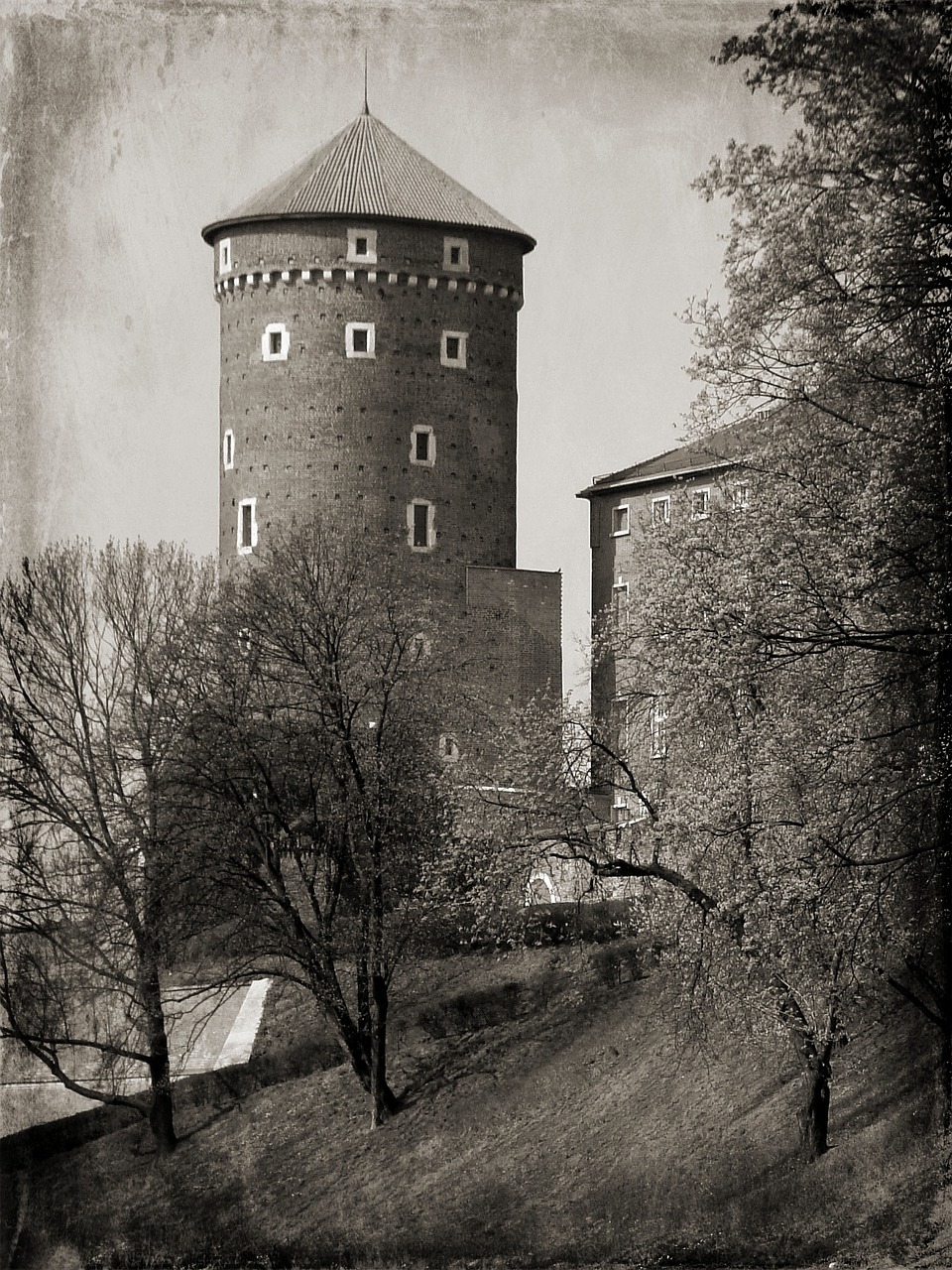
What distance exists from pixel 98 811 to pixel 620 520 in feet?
78.5

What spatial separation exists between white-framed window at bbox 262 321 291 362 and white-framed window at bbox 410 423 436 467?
10.5 feet

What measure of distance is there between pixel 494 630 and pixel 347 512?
4079 millimetres

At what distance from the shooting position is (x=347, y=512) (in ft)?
139

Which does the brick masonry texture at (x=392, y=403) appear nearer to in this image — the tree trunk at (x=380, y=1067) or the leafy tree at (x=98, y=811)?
the tree trunk at (x=380, y=1067)

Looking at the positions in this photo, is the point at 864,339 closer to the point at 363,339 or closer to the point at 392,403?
the point at 392,403

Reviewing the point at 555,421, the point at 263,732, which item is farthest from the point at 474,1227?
the point at 555,421

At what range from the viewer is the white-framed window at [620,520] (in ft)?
147

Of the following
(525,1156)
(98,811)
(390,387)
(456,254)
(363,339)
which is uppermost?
(456,254)

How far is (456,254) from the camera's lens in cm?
4253

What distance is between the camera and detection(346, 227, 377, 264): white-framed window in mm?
42406

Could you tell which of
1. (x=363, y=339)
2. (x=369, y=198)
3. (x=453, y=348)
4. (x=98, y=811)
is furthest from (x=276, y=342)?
(x=98, y=811)

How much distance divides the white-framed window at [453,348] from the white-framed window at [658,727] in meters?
24.3

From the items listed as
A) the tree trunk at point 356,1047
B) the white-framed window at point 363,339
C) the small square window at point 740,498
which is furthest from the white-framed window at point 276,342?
the small square window at point 740,498

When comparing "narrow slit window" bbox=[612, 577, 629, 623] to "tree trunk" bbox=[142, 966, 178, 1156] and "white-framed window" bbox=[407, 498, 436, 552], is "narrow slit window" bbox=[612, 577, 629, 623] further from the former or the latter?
"white-framed window" bbox=[407, 498, 436, 552]
